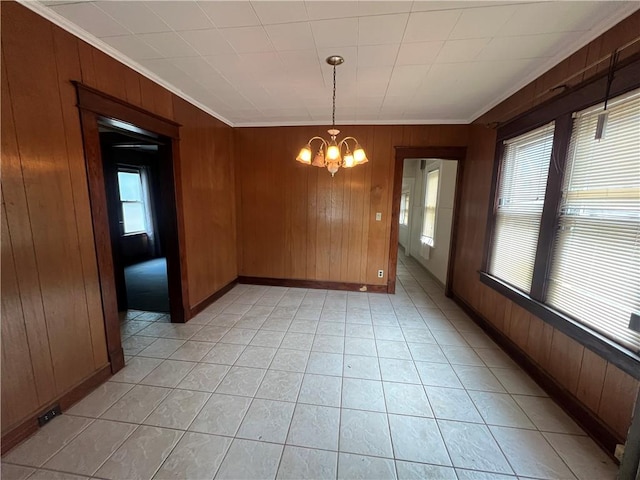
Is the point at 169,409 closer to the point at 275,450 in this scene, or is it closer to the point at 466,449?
the point at 275,450

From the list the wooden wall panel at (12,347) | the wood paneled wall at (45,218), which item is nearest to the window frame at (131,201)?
the wood paneled wall at (45,218)

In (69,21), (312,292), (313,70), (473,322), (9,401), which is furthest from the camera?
(312,292)

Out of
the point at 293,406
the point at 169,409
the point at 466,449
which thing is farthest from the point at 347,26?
the point at 169,409

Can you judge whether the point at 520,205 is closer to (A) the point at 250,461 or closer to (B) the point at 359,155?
(B) the point at 359,155

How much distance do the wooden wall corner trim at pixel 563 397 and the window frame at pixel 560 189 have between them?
409 millimetres

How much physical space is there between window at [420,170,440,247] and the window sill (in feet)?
8.91

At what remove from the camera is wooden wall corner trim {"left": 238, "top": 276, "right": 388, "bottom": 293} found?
4.11 metres

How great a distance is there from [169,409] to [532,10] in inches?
136

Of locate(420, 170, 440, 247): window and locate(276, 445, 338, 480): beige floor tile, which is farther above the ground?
locate(420, 170, 440, 247): window

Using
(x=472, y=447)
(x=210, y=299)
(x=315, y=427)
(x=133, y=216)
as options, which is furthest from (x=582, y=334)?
(x=133, y=216)

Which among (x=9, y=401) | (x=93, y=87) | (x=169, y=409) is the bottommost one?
(x=169, y=409)

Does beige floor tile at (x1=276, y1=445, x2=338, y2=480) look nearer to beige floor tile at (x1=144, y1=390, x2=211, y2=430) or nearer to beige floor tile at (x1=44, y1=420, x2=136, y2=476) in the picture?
beige floor tile at (x1=144, y1=390, x2=211, y2=430)

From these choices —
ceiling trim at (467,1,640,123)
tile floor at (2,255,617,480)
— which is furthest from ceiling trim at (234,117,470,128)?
tile floor at (2,255,617,480)

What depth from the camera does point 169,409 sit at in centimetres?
176
